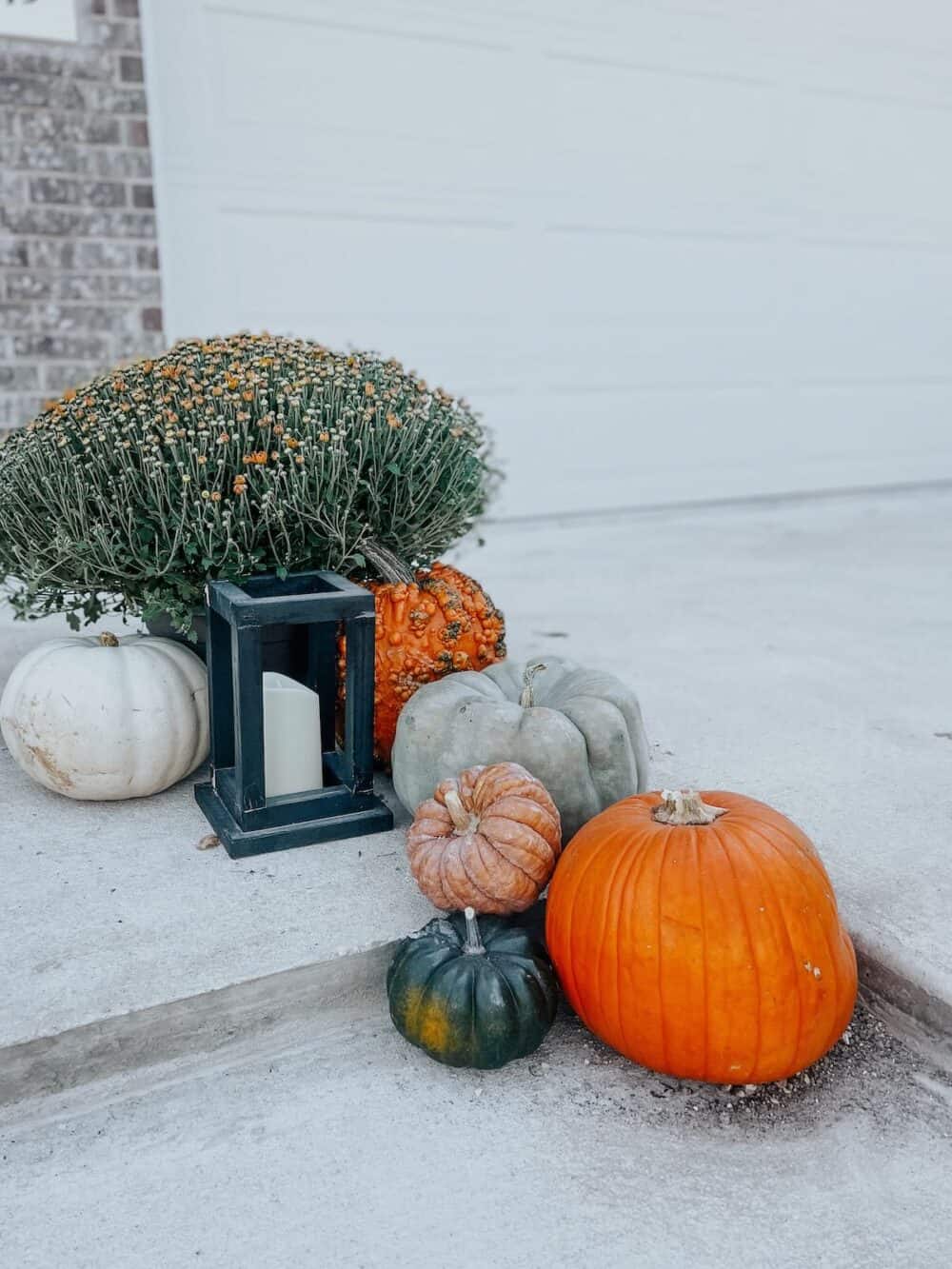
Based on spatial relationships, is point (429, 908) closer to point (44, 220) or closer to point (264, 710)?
point (264, 710)

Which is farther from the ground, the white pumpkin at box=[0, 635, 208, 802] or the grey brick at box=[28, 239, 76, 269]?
the grey brick at box=[28, 239, 76, 269]

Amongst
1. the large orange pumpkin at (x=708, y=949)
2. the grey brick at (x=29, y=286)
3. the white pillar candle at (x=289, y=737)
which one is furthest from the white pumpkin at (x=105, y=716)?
the grey brick at (x=29, y=286)

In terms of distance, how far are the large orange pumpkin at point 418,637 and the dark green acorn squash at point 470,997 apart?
2.01 feet

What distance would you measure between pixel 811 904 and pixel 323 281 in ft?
12.4

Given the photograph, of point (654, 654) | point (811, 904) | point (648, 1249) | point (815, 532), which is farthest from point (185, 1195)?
point (815, 532)

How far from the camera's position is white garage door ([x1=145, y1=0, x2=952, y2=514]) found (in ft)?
14.4

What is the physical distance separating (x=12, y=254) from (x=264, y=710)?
262 centimetres

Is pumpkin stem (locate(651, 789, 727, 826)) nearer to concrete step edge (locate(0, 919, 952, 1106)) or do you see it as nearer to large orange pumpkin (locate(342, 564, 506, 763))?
concrete step edge (locate(0, 919, 952, 1106))

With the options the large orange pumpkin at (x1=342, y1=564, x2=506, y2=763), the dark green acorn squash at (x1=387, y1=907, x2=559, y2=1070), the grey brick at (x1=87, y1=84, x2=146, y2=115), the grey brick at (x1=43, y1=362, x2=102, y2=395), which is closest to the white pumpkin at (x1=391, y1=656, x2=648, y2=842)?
the large orange pumpkin at (x1=342, y1=564, x2=506, y2=763)

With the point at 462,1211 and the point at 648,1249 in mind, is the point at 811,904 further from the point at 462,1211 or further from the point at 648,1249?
the point at 462,1211

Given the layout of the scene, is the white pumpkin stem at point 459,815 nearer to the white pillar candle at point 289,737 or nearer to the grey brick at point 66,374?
the white pillar candle at point 289,737

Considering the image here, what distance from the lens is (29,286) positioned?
3848mm

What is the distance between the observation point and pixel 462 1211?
4.32ft

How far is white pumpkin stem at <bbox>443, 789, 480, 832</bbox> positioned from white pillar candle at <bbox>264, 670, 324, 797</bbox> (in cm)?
43
